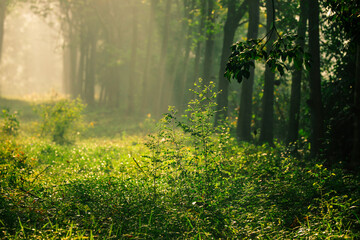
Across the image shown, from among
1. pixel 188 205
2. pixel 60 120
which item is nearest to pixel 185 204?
pixel 188 205

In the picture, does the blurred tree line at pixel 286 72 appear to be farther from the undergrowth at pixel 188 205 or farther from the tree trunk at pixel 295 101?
the undergrowth at pixel 188 205

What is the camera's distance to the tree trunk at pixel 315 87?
29.9 feet

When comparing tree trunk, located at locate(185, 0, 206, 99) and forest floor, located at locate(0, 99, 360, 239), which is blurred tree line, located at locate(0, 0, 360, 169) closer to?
tree trunk, located at locate(185, 0, 206, 99)

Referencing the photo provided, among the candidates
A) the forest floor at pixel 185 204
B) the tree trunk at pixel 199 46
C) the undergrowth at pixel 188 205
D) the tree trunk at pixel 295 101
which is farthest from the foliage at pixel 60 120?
the tree trunk at pixel 295 101

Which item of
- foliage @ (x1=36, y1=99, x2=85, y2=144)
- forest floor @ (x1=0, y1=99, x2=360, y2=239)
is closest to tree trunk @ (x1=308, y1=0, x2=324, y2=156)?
forest floor @ (x1=0, y1=99, x2=360, y2=239)

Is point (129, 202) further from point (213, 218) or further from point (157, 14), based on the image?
point (157, 14)

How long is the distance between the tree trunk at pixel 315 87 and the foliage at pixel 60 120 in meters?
10.6

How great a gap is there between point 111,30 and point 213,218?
31028 millimetres

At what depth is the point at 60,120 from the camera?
1597cm

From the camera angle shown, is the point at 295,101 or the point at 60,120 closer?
the point at 295,101

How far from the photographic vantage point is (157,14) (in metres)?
35.4

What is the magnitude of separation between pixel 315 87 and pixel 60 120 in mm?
11223

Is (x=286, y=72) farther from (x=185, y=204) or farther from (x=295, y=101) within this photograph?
(x=185, y=204)

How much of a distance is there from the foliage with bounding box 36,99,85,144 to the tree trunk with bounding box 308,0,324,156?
34.7ft
